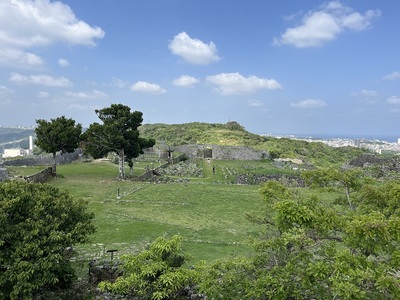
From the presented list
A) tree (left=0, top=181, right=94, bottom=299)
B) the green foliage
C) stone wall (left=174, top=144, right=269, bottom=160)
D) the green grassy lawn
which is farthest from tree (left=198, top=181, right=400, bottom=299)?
stone wall (left=174, top=144, right=269, bottom=160)

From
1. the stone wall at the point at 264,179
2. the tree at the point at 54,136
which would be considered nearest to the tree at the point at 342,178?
the stone wall at the point at 264,179

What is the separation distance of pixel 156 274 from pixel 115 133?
681 inches

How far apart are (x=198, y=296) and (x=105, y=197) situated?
11753mm

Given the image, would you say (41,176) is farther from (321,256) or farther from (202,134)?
(202,134)

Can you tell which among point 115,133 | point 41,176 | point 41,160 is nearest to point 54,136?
point 41,176

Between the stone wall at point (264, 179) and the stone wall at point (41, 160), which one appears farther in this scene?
the stone wall at point (41, 160)

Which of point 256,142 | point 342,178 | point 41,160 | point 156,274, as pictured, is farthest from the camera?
point 256,142

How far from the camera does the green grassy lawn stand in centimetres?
1074

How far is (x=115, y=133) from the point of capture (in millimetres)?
22516

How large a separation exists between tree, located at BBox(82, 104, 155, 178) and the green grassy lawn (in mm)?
2276

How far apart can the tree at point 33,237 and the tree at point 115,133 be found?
49.5 feet

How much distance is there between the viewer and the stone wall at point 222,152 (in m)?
42.8

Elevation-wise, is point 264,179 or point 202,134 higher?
point 202,134

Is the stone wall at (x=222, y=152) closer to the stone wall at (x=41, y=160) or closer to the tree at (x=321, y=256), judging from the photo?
the stone wall at (x=41, y=160)
